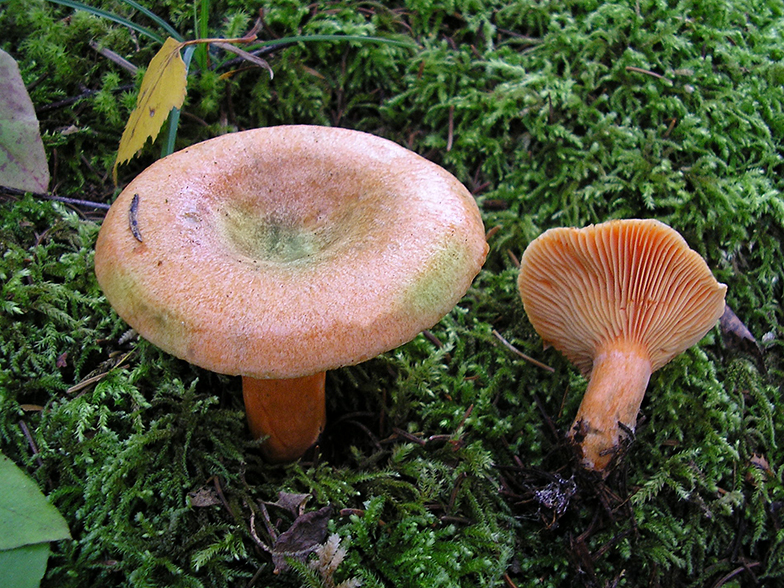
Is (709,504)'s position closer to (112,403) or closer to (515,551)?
(515,551)

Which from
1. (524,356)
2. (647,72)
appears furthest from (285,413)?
(647,72)

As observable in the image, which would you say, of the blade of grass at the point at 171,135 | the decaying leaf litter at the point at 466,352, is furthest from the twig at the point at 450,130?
the blade of grass at the point at 171,135

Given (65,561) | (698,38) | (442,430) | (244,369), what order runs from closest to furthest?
(244,369) → (65,561) → (442,430) → (698,38)

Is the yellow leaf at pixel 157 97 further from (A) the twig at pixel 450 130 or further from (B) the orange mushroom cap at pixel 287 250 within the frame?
(A) the twig at pixel 450 130

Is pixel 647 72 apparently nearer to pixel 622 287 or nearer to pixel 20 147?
pixel 622 287

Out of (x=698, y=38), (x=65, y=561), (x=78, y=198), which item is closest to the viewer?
(x=65, y=561)

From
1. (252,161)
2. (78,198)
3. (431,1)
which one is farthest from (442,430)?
(431,1)

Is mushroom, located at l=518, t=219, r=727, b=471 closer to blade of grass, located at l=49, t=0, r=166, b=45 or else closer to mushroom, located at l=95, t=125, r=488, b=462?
mushroom, located at l=95, t=125, r=488, b=462
